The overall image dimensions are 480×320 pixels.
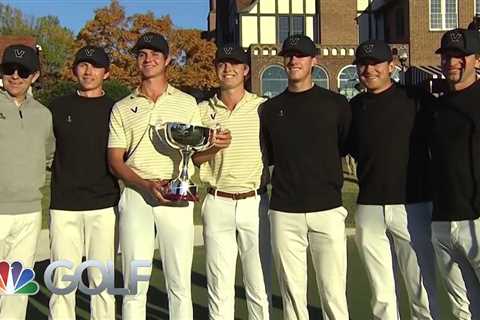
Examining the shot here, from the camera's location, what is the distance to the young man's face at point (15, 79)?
195 inches

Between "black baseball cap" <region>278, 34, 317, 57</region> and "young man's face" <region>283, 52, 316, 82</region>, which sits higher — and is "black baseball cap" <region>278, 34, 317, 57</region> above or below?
above

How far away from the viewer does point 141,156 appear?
15.9 ft

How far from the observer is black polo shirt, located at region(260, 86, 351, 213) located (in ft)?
15.9

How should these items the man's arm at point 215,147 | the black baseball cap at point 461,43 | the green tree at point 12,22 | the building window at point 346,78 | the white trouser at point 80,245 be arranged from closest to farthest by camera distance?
the black baseball cap at point 461,43 < the man's arm at point 215,147 < the white trouser at point 80,245 < the building window at point 346,78 < the green tree at point 12,22

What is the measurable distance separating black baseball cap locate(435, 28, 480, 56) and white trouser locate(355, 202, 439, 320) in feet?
3.75

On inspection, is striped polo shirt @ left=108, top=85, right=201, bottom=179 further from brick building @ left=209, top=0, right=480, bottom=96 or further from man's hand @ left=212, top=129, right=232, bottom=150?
brick building @ left=209, top=0, right=480, bottom=96

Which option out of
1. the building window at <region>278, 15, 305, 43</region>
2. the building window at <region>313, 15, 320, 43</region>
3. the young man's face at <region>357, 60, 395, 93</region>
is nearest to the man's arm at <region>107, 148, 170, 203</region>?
the young man's face at <region>357, 60, 395, 93</region>

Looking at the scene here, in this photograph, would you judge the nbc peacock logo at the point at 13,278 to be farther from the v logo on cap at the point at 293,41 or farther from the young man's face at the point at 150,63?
the v logo on cap at the point at 293,41

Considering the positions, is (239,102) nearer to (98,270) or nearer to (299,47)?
(299,47)

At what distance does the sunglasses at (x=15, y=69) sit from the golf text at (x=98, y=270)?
1459 millimetres

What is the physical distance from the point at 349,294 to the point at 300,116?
8.70 ft

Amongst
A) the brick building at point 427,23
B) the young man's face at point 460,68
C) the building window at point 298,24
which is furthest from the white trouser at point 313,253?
the building window at point 298,24

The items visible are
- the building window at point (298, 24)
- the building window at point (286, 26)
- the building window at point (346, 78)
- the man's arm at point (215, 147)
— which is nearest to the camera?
the man's arm at point (215, 147)

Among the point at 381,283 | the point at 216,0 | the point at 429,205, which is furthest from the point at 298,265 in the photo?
the point at 216,0
